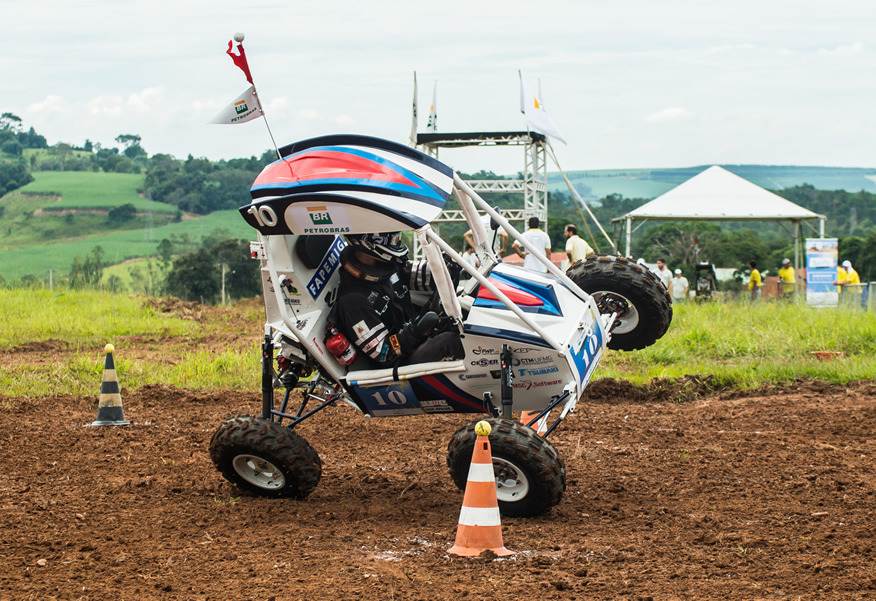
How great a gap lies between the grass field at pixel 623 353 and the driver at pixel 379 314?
17.6ft

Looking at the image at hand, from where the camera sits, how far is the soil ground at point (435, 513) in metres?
4.61

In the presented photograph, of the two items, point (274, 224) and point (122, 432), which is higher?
point (274, 224)

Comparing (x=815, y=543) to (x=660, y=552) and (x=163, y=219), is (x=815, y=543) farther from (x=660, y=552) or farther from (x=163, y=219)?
(x=163, y=219)

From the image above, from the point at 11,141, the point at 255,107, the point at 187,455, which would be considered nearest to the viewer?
the point at 255,107

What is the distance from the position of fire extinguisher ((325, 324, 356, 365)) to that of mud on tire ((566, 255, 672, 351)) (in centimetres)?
192

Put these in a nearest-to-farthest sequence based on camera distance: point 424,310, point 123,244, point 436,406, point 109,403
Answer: point 436,406, point 424,310, point 109,403, point 123,244

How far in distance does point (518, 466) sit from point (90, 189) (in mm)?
63702

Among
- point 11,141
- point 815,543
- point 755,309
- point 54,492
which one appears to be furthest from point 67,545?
point 11,141

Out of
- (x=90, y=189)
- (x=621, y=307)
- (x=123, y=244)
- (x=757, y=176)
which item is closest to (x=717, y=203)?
(x=621, y=307)

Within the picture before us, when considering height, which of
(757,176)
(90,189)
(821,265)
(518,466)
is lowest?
(518,466)

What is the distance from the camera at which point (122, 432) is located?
8945 mm

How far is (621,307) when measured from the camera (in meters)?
7.30

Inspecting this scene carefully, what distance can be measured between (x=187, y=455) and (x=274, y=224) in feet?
10.1

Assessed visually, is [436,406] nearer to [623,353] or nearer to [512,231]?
[512,231]
